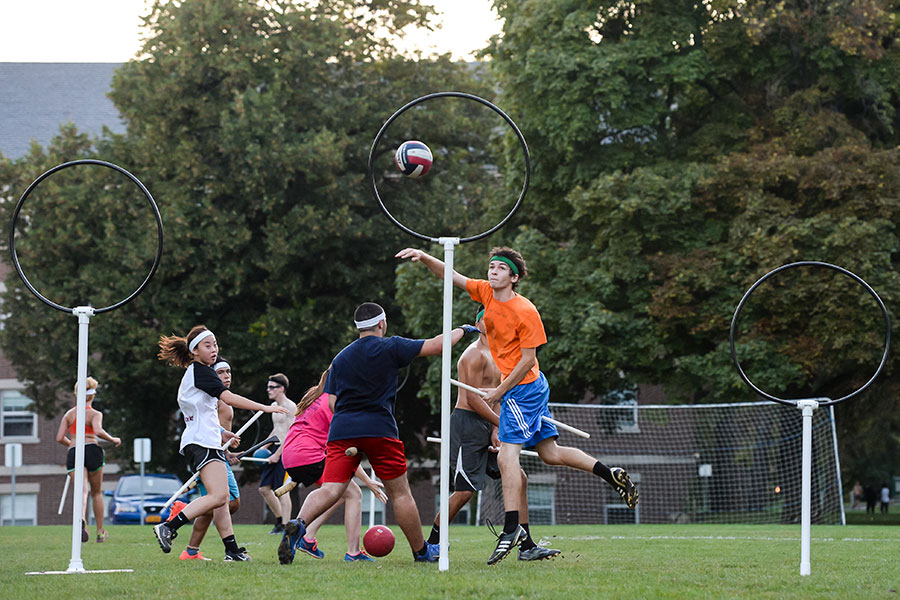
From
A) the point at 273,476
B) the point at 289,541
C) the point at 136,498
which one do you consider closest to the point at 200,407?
the point at 289,541

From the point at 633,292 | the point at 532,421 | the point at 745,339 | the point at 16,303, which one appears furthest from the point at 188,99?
the point at 532,421

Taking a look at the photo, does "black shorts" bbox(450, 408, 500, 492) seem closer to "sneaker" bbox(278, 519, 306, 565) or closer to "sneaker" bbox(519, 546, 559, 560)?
"sneaker" bbox(519, 546, 559, 560)

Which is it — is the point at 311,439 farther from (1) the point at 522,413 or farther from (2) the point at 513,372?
(2) the point at 513,372

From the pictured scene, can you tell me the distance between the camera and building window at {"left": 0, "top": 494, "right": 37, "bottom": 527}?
145 feet

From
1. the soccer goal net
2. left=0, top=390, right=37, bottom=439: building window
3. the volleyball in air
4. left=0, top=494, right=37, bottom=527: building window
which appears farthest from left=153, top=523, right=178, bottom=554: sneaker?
left=0, top=390, right=37, bottom=439: building window

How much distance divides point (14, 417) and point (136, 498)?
49.7 ft

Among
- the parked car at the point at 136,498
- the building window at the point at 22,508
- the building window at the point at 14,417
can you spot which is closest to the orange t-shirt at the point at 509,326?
the parked car at the point at 136,498

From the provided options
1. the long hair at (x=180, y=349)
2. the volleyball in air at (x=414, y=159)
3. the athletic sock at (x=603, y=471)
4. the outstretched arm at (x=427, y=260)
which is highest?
the volleyball in air at (x=414, y=159)

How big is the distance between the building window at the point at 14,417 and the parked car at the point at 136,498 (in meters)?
13.4

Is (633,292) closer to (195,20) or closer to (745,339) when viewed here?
(745,339)

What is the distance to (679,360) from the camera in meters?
24.5

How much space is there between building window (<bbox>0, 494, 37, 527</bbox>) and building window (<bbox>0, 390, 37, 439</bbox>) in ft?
7.73

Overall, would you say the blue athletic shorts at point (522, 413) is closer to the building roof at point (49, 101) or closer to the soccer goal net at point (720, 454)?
the soccer goal net at point (720, 454)

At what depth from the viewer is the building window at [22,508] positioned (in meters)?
44.3
